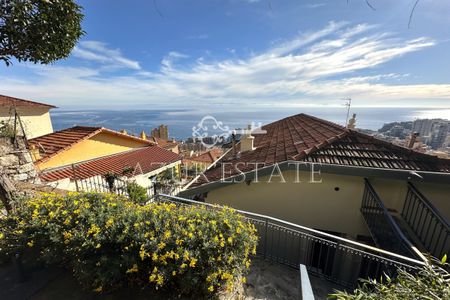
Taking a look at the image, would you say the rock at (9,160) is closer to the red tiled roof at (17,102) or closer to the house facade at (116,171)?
the house facade at (116,171)

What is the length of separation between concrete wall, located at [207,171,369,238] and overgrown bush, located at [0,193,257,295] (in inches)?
113

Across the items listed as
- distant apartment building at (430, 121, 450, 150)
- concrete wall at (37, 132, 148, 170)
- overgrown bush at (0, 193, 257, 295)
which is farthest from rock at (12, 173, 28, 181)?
distant apartment building at (430, 121, 450, 150)

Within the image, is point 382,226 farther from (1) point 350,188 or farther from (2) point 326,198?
(2) point 326,198

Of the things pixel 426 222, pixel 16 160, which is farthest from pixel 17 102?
pixel 426 222

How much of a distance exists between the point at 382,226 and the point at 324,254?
4.91 ft

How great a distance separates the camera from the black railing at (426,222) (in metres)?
3.94

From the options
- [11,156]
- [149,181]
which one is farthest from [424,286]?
[149,181]

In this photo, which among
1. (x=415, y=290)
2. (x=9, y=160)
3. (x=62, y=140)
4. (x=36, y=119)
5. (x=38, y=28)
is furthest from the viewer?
(x=36, y=119)

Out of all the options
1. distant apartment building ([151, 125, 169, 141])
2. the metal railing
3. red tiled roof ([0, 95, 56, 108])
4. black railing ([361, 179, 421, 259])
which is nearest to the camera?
the metal railing

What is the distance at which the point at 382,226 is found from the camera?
461 centimetres

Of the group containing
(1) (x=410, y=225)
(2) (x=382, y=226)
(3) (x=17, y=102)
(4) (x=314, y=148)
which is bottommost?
(1) (x=410, y=225)

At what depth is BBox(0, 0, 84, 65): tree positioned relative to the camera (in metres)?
3.29

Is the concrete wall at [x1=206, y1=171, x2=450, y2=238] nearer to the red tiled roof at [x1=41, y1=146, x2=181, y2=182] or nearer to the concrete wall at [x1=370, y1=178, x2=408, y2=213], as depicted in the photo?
the concrete wall at [x1=370, y1=178, x2=408, y2=213]

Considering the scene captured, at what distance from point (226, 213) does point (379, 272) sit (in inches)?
120
